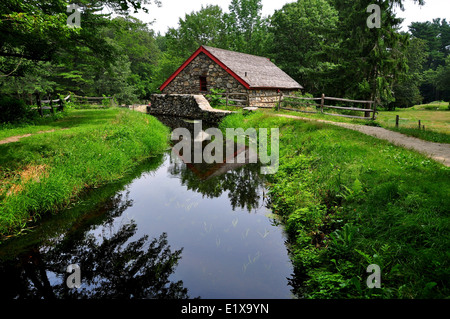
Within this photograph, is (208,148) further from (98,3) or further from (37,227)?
(98,3)

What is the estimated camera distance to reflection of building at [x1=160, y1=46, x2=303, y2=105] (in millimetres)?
21406

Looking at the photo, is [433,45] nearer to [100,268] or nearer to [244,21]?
[244,21]

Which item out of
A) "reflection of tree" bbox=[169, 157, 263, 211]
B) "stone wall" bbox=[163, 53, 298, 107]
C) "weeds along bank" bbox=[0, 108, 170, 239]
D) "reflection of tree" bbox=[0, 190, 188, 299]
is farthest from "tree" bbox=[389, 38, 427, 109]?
"reflection of tree" bbox=[0, 190, 188, 299]

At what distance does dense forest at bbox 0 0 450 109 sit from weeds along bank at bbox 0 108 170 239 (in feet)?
10.6

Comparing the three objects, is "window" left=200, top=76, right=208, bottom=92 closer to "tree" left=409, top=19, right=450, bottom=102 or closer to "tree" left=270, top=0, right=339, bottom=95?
"tree" left=270, top=0, right=339, bottom=95

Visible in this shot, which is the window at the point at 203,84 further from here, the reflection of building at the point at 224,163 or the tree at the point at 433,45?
the tree at the point at 433,45

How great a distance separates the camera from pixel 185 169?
31.7 ft

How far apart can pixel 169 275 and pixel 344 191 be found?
3901 millimetres

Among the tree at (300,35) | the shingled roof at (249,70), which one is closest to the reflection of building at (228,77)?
the shingled roof at (249,70)

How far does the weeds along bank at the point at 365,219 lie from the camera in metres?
3.39

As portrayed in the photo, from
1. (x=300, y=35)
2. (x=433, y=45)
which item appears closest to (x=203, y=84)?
(x=300, y=35)

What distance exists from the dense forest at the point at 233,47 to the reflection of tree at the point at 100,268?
4.75m

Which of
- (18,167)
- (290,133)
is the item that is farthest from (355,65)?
(18,167)

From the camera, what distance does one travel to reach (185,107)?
73.9 feet
